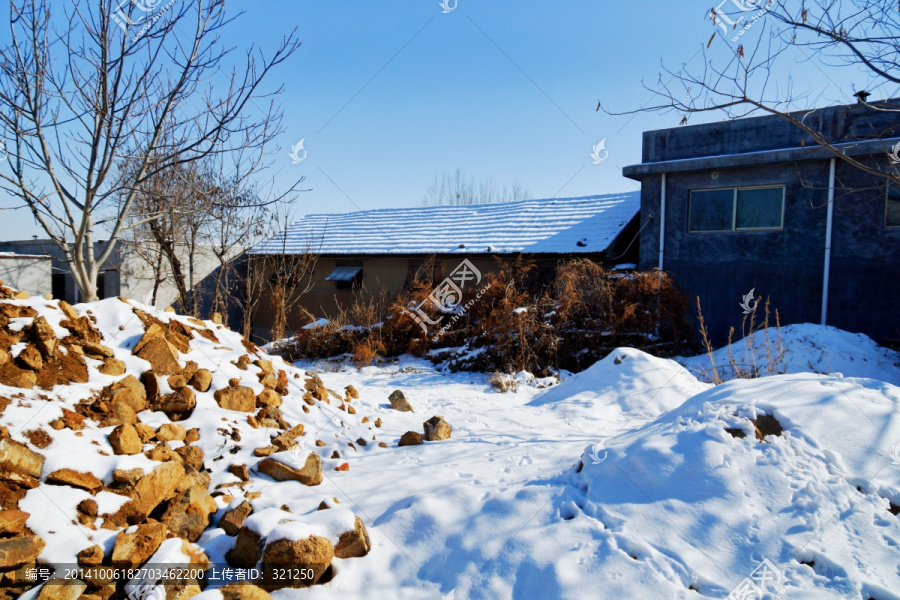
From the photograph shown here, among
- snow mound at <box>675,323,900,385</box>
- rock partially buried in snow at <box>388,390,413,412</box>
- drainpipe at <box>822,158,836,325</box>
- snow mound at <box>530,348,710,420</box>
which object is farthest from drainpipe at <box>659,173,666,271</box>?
rock partially buried in snow at <box>388,390,413,412</box>

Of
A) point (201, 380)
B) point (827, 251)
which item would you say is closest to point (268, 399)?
point (201, 380)

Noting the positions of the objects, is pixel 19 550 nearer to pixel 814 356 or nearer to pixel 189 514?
pixel 189 514

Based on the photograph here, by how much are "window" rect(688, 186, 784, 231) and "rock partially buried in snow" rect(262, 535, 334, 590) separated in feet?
37.1

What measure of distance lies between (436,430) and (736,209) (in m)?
9.35

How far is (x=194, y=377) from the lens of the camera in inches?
189

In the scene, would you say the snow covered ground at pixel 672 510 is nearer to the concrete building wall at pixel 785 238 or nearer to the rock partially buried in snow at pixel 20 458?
the rock partially buried in snow at pixel 20 458

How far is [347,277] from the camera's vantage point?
16031 millimetres

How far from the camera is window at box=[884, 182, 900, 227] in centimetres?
1000

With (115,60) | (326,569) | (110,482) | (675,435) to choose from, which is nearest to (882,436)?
(675,435)

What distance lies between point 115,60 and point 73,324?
2.40 m

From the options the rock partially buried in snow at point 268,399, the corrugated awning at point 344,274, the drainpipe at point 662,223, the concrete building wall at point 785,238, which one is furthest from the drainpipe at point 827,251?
the corrugated awning at point 344,274

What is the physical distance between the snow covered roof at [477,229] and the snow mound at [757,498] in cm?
905

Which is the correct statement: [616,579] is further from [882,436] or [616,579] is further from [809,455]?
[882,436]

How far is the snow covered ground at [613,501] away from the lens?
276cm
